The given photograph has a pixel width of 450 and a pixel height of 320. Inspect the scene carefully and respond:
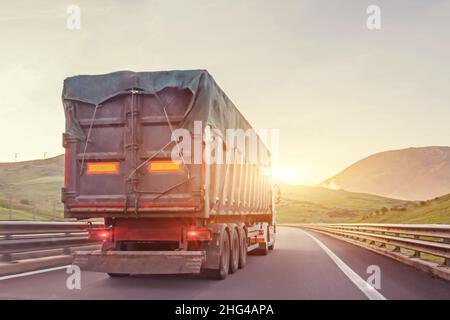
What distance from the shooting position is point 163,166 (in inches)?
412

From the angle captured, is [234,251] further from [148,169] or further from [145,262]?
[148,169]

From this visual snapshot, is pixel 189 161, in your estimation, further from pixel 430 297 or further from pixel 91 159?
pixel 430 297

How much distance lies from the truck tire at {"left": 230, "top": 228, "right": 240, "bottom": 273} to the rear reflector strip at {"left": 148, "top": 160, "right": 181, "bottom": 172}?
275 centimetres

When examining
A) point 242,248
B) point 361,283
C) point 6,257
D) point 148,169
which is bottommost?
point 361,283

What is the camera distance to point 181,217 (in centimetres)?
1035

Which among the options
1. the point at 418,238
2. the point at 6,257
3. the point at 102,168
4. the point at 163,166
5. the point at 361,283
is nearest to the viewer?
the point at 163,166

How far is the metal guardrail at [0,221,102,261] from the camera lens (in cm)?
1269

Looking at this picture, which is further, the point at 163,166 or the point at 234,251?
the point at 234,251

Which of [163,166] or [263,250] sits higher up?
[163,166]

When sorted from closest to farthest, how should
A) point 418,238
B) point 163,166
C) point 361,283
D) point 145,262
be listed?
1. point 145,262
2. point 163,166
3. point 361,283
4. point 418,238

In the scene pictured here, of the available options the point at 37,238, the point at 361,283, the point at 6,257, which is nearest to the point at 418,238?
the point at 361,283

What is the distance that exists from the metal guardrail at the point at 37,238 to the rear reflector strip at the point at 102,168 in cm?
146

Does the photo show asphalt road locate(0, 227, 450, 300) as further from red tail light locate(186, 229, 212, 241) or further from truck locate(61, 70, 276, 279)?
Result: red tail light locate(186, 229, 212, 241)

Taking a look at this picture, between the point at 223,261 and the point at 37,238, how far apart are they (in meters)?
5.47
